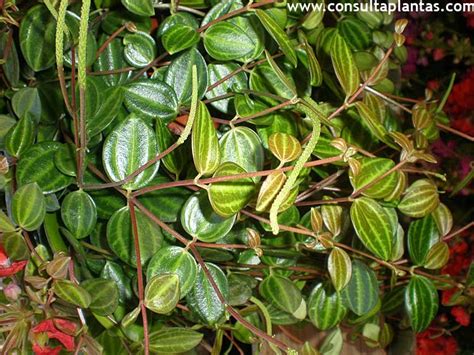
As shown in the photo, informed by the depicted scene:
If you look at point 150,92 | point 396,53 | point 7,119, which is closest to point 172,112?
point 150,92

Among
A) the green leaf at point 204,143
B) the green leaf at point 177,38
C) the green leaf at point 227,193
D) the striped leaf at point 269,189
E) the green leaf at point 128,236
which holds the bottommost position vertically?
the green leaf at point 128,236

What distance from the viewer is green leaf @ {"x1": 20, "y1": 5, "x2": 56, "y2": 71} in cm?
52

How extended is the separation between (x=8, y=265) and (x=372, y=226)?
29cm

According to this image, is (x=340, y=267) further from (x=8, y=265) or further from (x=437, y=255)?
(x=8, y=265)

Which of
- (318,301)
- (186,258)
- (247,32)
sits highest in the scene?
(247,32)

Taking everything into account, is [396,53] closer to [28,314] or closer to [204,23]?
[204,23]

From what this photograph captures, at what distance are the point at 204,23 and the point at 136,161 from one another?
149 mm

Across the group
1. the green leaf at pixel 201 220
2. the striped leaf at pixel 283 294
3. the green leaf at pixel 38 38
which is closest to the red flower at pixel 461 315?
the striped leaf at pixel 283 294

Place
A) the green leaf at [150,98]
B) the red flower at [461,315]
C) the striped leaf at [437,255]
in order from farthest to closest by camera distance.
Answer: the red flower at [461,315] → the striped leaf at [437,255] → the green leaf at [150,98]

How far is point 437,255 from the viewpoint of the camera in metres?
0.62

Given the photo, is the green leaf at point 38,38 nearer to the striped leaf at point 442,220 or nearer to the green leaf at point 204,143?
the green leaf at point 204,143

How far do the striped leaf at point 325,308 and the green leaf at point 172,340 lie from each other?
0.46ft

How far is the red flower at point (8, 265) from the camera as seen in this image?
464 mm

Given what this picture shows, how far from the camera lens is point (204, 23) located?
1.82 ft
